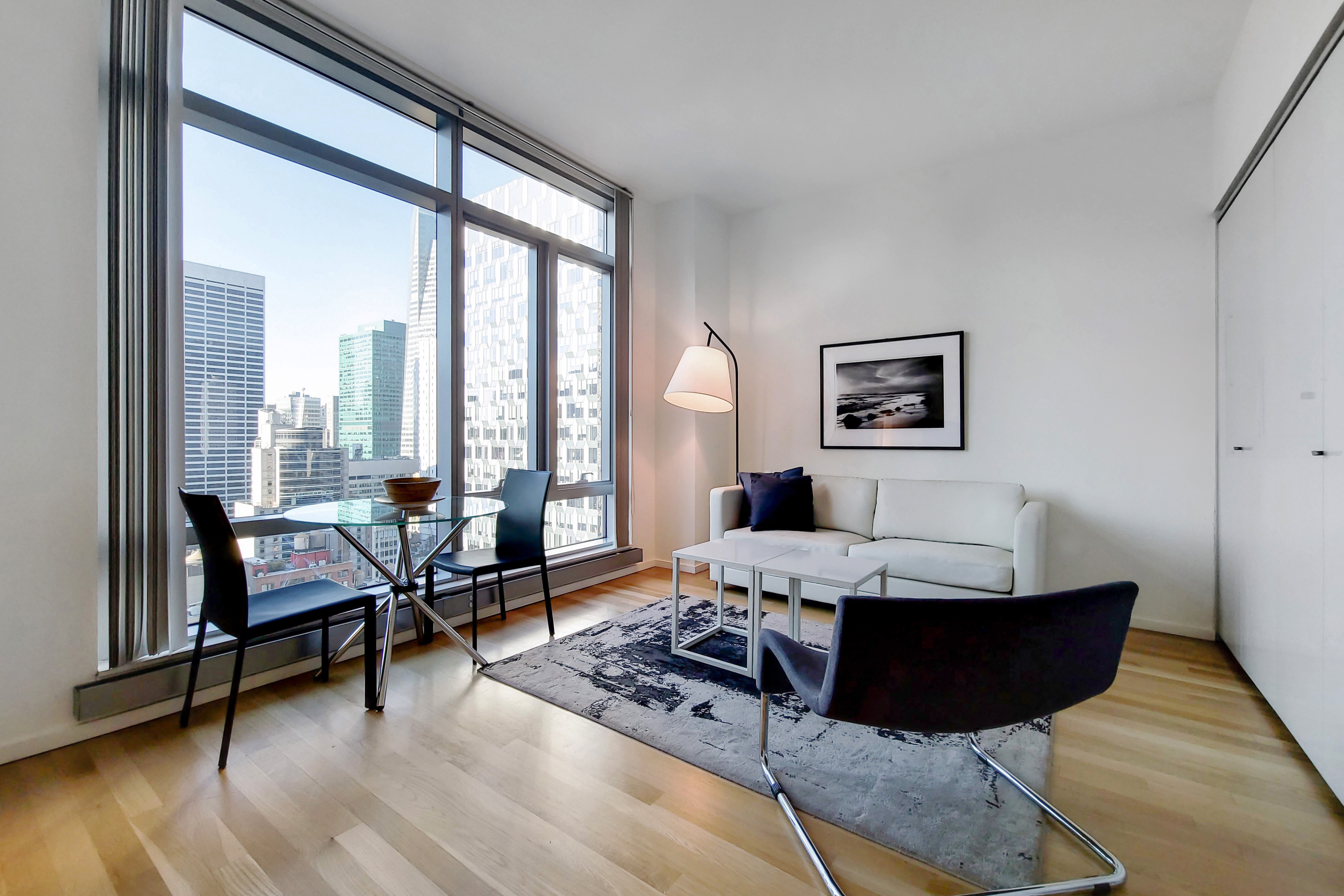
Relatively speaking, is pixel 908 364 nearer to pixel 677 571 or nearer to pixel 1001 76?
pixel 1001 76

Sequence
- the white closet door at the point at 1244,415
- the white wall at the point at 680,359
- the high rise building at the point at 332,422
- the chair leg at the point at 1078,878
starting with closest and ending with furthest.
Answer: the chair leg at the point at 1078,878 → the white closet door at the point at 1244,415 → the high rise building at the point at 332,422 → the white wall at the point at 680,359

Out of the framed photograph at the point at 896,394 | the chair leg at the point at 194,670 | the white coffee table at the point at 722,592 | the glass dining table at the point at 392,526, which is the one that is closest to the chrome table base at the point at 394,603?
the glass dining table at the point at 392,526

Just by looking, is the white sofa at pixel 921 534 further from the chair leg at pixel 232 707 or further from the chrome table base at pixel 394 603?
the chair leg at pixel 232 707

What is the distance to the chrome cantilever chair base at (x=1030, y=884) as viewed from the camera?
1325mm

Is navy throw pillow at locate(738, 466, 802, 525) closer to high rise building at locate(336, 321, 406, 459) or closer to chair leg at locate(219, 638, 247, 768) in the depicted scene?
high rise building at locate(336, 321, 406, 459)

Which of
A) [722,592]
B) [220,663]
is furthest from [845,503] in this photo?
[220,663]

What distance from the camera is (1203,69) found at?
288cm

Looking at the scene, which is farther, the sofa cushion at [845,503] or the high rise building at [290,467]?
the sofa cushion at [845,503]

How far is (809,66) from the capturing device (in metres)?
2.94

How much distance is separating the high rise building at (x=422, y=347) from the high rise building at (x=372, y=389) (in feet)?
0.15

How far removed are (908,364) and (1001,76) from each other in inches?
66.8

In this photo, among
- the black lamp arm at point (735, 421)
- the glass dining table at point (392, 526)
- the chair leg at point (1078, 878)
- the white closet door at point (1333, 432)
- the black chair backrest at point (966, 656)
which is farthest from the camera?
the black lamp arm at point (735, 421)

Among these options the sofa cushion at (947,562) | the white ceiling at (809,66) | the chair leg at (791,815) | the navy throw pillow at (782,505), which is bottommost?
the chair leg at (791,815)

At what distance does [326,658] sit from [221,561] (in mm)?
807
